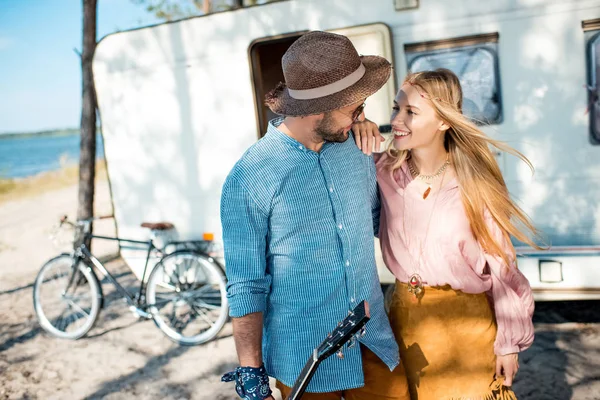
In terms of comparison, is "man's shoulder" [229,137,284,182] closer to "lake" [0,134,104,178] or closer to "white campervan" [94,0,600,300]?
"white campervan" [94,0,600,300]

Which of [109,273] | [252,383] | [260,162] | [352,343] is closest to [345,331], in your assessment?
[352,343]

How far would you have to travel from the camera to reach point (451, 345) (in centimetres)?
227

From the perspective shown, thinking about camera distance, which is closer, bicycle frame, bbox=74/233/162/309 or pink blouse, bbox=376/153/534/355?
pink blouse, bbox=376/153/534/355

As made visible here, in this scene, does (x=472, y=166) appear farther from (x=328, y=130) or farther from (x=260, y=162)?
(x=260, y=162)

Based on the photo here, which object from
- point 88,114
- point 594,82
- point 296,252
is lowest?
point 296,252

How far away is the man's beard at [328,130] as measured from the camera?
2016 mm

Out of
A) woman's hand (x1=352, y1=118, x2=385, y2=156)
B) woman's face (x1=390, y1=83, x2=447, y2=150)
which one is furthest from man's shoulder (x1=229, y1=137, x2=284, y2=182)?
woman's face (x1=390, y1=83, x2=447, y2=150)

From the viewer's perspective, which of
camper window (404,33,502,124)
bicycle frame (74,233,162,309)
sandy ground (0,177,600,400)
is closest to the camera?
sandy ground (0,177,600,400)

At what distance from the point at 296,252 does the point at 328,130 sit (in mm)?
415

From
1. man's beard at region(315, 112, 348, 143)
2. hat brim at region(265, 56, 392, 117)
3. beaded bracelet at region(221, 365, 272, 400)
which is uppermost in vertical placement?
hat brim at region(265, 56, 392, 117)

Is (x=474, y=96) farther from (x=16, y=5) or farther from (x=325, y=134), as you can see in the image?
(x=16, y=5)

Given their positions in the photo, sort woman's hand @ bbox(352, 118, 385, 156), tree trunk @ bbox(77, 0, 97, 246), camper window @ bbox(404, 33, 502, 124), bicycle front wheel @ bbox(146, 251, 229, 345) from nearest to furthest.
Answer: woman's hand @ bbox(352, 118, 385, 156) → camper window @ bbox(404, 33, 502, 124) → bicycle front wheel @ bbox(146, 251, 229, 345) → tree trunk @ bbox(77, 0, 97, 246)

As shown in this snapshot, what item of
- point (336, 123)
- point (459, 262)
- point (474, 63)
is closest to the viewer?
point (336, 123)

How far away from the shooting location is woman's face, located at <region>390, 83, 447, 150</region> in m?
2.29
